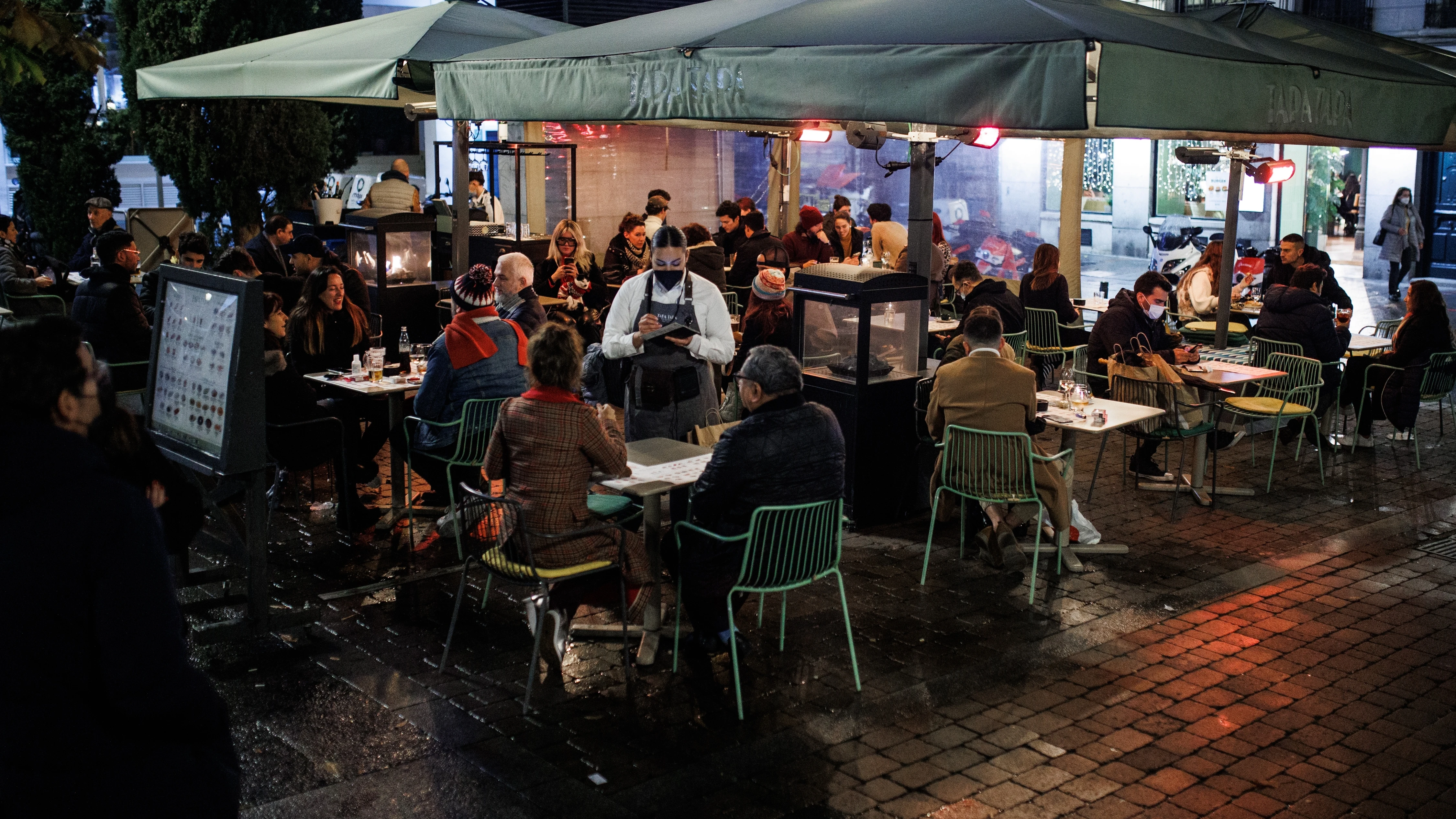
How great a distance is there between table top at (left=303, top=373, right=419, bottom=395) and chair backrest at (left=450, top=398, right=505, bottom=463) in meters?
0.70

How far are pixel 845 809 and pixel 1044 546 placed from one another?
342 centimetres

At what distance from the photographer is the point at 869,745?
5.37 meters

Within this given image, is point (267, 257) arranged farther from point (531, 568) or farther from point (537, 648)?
point (537, 648)

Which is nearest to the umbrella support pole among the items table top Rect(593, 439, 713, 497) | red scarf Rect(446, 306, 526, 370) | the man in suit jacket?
the man in suit jacket

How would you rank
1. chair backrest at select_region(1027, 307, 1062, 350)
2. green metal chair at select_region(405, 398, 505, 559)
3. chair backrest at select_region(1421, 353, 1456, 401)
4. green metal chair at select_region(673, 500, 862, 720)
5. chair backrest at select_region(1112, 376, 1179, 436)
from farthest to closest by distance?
chair backrest at select_region(1027, 307, 1062, 350), chair backrest at select_region(1421, 353, 1456, 401), chair backrest at select_region(1112, 376, 1179, 436), green metal chair at select_region(405, 398, 505, 559), green metal chair at select_region(673, 500, 862, 720)

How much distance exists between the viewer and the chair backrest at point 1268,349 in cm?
1015

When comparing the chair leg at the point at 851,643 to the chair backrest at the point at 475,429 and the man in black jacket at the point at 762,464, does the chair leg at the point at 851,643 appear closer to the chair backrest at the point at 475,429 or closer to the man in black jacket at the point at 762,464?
the man in black jacket at the point at 762,464

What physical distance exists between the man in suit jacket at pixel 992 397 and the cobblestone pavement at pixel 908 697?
637 mm

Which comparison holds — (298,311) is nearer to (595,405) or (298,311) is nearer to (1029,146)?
(595,405)

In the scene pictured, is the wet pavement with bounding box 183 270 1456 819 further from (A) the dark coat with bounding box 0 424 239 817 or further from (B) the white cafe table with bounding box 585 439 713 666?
(A) the dark coat with bounding box 0 424 239 817

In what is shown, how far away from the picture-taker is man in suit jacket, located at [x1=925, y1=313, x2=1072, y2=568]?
715 cm

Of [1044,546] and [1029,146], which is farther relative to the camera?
[1029,146]

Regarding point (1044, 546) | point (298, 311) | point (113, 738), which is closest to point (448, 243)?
point (298, 311)

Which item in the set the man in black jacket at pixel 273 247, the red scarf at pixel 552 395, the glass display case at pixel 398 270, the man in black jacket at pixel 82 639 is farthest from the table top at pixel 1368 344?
the man in black jacket at pixel 82 639
